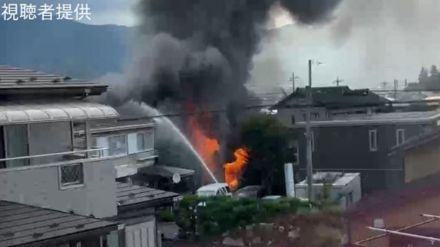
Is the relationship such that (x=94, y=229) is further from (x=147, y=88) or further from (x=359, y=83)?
(x=359, y=83)

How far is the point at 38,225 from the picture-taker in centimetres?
209

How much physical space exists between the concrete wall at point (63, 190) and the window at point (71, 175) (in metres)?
0.02

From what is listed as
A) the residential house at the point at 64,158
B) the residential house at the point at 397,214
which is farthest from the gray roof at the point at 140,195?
the residential house at the point at 397,214

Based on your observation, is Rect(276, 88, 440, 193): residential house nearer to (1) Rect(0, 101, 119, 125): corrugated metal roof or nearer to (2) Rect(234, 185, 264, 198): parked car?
(2) Rect(234, 185, 264, 198): parked car

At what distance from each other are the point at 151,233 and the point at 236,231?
39cm

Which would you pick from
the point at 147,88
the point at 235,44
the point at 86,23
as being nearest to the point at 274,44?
the point at 235,44

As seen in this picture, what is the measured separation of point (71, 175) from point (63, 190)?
0.08 meters

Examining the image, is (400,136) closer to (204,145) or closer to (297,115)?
(297,115)

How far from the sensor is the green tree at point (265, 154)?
111 inches

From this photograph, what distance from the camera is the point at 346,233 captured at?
290 centimetres

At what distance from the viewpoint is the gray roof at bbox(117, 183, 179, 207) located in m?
2.64

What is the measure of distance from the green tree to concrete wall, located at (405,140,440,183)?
1.69ft

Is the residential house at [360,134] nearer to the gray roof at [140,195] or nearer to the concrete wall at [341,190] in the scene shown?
the concrete wall at [341,190]

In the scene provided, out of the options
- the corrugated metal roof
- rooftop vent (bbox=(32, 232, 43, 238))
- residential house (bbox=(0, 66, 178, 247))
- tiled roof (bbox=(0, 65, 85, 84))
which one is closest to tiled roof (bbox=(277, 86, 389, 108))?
residential house (bbox=(0, 66, 178, 247))
